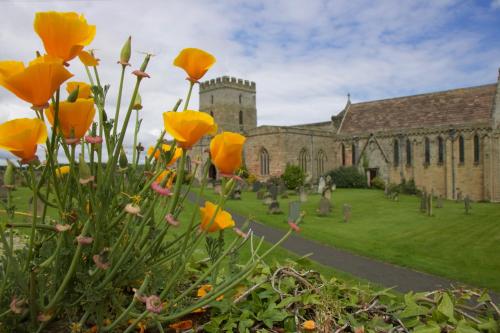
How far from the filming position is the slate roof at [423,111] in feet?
109

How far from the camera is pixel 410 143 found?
117 feet

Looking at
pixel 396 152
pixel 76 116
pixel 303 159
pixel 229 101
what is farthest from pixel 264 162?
pixel 76 116

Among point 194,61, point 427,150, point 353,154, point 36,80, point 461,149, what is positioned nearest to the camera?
point 36,80

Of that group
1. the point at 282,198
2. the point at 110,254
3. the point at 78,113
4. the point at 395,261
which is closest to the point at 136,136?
the point at 78,113

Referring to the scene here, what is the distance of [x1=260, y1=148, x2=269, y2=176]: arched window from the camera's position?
37625mm

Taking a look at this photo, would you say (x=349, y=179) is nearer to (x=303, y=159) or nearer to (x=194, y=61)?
(x=303, y=159)

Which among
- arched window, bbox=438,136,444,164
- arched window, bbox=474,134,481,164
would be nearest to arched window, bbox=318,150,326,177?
arched window, bbox=438,136,444,164

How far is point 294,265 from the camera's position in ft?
7.96

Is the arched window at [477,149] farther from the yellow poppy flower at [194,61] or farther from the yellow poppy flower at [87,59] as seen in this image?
the yellow poppy flower at [87,59]

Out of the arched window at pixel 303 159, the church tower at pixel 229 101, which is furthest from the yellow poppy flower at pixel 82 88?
the church tower at pixel 229 101

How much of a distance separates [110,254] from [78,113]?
50cm

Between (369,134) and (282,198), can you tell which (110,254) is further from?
(369,134)

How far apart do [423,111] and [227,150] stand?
1515 inches

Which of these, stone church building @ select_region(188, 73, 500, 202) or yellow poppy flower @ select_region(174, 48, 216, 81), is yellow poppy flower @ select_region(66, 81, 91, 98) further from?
stone church building @ select_region(188, 73, 500, 202)
